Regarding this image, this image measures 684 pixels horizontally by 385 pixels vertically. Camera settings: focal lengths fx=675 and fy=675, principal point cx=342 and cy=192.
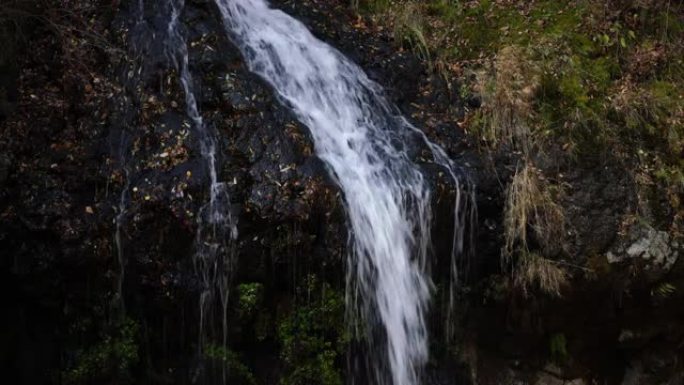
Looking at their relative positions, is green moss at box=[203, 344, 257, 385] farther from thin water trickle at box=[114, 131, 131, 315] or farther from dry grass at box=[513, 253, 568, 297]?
dry grass at box=[513, 253, 568, 297]

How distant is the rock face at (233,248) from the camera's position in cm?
467

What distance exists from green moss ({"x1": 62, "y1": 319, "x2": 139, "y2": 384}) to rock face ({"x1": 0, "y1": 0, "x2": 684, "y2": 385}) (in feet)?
0.04

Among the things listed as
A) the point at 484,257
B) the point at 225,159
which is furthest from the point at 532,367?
the point at 225,159

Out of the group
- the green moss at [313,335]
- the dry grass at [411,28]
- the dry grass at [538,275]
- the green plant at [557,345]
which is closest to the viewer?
the green moss at [313,335]

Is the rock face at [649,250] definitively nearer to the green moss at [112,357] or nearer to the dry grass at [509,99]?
the dry grass at [509,99]

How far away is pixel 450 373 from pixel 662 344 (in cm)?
207

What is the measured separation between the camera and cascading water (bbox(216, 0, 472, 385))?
5.04 meters

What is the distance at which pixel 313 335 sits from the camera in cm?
498

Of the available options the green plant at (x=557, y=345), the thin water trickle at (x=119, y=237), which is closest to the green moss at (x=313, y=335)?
the thin water trickle at (x=119, y=237)

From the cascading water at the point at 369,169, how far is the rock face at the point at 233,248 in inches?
6.0

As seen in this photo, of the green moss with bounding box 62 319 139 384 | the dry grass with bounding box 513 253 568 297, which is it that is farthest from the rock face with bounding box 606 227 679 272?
the green moss with bounding box 62 319 139 384

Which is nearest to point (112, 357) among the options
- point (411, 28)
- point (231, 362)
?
point (231, 362)

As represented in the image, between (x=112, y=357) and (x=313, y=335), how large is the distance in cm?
141

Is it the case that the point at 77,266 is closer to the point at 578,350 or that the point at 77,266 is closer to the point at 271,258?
the point at 271,258
